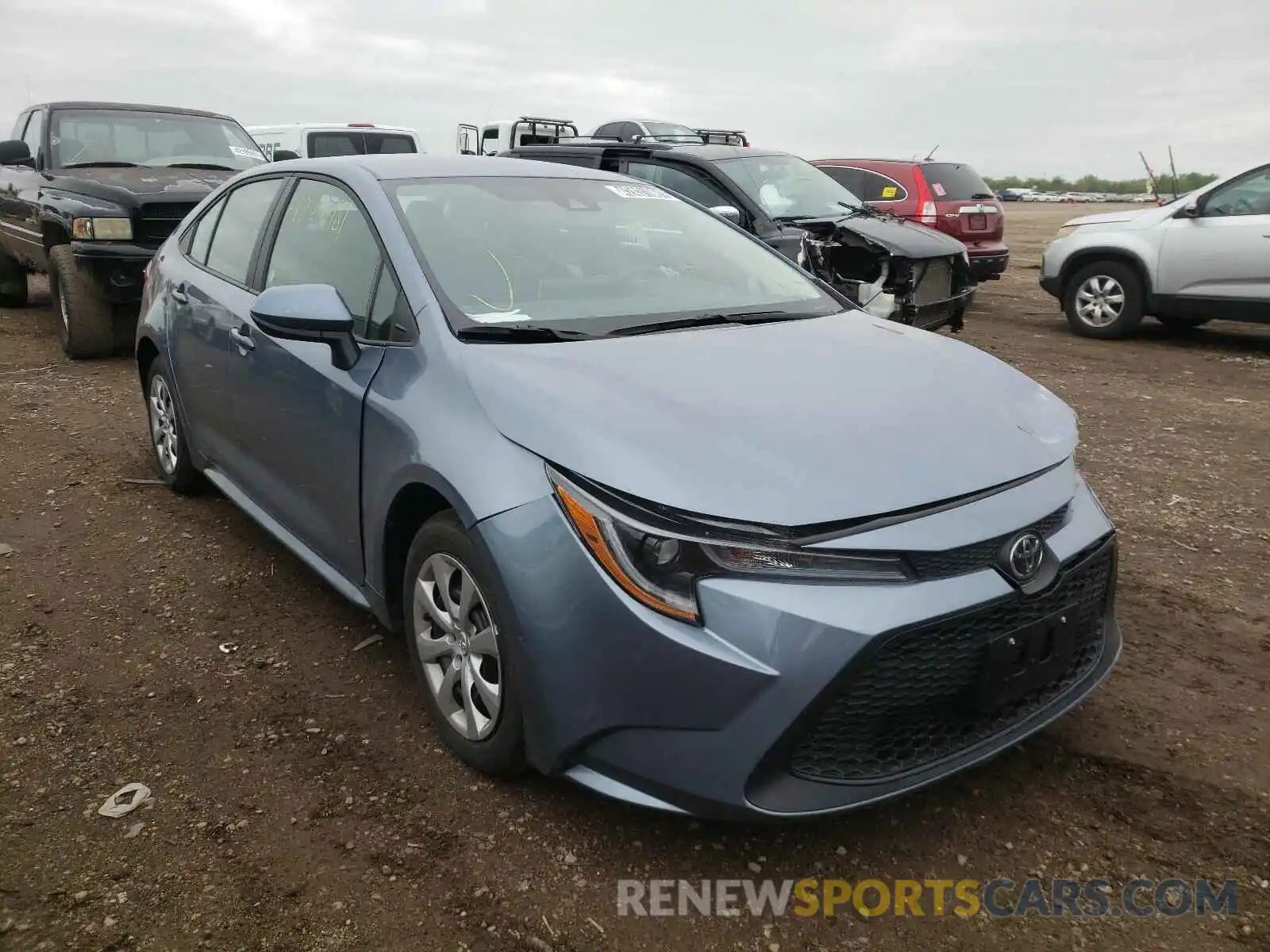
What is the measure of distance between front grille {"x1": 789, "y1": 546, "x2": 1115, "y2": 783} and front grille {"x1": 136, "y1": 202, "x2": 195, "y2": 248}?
687cm

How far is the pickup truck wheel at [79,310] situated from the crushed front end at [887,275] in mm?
5293

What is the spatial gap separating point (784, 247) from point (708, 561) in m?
6.09

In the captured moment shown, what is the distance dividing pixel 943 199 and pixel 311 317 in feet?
31.4

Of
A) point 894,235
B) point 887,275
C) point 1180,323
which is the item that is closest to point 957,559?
point 887,275

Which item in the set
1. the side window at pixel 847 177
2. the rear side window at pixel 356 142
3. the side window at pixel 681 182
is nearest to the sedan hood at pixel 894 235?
the side window at pixel 681 182

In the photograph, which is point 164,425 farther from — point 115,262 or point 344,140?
point 344,140

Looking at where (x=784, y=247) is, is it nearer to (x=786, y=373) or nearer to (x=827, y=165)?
(x=827, y=165)

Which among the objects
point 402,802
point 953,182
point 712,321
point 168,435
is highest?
Answer: point 953,182

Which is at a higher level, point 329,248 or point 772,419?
point 329,248

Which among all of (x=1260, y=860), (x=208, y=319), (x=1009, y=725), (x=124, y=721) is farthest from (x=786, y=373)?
(x=208, y=319)

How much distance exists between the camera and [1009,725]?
2.35 m

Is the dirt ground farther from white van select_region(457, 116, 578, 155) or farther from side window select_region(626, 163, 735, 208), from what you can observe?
white van select_region(457, 116, 578, 155)

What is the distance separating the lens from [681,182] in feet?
28.0

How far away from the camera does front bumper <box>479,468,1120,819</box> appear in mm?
2037
